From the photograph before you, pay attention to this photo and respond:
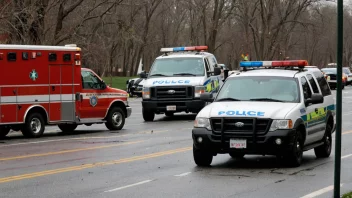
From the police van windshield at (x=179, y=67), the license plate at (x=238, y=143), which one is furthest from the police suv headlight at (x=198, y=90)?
the license plate at (x=238, y=143)

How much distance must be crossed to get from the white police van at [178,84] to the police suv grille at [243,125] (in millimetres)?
13336

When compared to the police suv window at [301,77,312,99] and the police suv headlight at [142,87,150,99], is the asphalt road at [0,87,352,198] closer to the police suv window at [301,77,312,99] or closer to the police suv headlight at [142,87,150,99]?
the police suv window at [301,77,312,99]

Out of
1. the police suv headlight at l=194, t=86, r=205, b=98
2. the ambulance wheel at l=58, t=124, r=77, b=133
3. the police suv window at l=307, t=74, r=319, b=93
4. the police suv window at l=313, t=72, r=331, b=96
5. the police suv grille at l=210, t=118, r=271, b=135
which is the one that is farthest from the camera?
the police suv headlight at l=194, t=86, r=205, b=98

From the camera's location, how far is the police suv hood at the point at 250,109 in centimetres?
1310

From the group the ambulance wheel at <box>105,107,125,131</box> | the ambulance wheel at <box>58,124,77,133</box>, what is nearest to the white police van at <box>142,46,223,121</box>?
the ambulance wheel at <box>105,107,125,131</box>

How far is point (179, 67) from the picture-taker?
2739cm

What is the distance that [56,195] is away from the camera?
35.3 feet

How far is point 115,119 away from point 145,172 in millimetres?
10484

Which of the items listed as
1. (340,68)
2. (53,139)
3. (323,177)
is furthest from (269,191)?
(53,139)

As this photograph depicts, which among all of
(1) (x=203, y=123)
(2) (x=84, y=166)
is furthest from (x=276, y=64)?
(2) (x=84, y=166)

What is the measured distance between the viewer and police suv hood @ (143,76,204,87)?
26.7 m

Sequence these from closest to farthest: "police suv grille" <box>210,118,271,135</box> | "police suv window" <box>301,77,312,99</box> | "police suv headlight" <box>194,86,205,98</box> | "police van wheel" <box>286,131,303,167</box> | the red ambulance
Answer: "police suv grille" <box>210,118,271,135</box>, "police van wheel" <box>286,131,303,167</box>, "police suv window" <box>301,77,312,99</box>, the red ambulance, "police suv headlight" <box>194,86,205,98</box>

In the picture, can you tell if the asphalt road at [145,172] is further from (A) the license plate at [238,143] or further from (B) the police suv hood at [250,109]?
(B) the police suv hood at [250,109]

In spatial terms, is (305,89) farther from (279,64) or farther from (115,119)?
(115,119)
